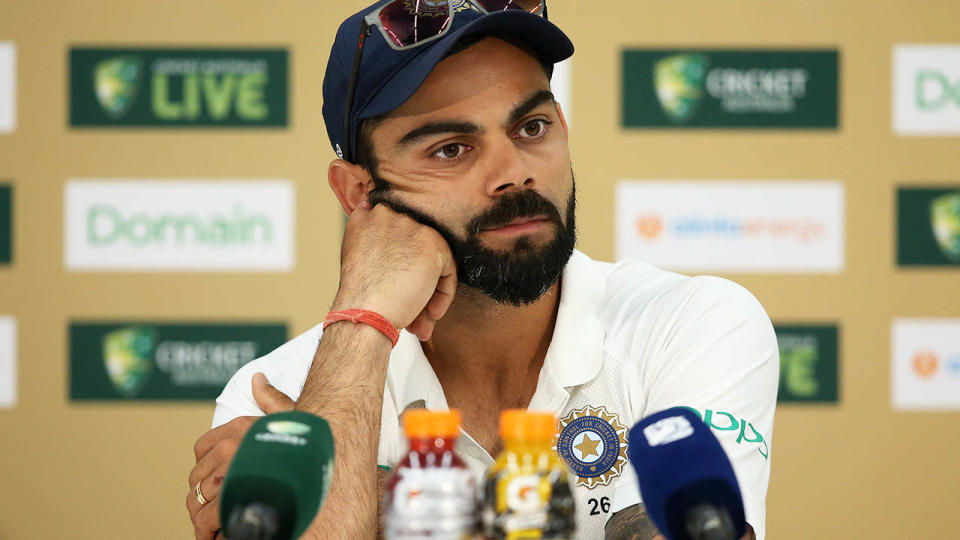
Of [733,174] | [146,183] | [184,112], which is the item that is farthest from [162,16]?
[733,174]

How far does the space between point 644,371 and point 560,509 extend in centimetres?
92

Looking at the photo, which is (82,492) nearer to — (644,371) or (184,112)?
(184,112)

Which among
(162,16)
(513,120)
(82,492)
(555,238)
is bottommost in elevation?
(82,492)

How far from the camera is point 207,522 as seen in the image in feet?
4.85

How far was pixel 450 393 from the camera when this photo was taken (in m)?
1.81

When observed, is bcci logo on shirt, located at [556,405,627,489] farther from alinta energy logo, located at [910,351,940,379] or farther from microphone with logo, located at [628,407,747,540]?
alinta energy logo, located at [910,351,940,379]

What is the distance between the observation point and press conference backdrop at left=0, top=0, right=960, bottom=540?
3.60 m

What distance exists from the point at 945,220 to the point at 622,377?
95.4 inches

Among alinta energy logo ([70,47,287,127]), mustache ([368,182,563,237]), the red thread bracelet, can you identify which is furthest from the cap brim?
alinta energy logo ([70,47,287,127])

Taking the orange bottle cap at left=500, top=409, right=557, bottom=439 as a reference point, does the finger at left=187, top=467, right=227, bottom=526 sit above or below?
below

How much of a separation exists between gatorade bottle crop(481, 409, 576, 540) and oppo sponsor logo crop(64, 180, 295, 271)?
2927 mm

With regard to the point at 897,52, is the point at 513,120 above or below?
below

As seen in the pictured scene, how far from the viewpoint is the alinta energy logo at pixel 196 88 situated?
369 cm

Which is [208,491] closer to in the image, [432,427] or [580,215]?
[432,427]
